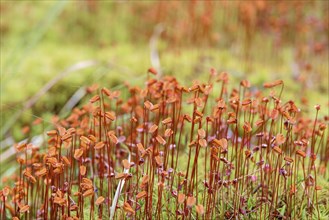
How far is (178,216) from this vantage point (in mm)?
1893

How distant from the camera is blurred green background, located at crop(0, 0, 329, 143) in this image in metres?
4.18

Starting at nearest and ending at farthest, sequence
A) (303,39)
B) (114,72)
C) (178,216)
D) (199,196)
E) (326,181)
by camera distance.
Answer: (178,216) → (199,196) → (326,181) → (114,72) → (303,39)

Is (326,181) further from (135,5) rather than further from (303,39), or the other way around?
(135,5)

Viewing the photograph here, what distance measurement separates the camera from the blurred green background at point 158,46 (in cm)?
418

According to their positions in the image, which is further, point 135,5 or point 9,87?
point 135,5

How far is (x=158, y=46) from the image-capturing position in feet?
16.6

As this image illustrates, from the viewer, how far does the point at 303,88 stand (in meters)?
4.05

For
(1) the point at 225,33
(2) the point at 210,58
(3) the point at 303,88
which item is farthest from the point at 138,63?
(3) the point at 303,88

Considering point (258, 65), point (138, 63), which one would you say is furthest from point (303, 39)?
point (138, 63)

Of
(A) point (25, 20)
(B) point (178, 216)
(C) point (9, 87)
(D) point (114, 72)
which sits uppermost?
(A) point (25, 20)

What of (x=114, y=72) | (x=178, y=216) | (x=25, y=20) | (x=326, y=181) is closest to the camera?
(x=178, y=216)

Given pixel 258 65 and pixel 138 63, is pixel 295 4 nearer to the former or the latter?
pixel 258 65

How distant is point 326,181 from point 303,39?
3.07 meters

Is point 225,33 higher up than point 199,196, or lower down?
higher up
